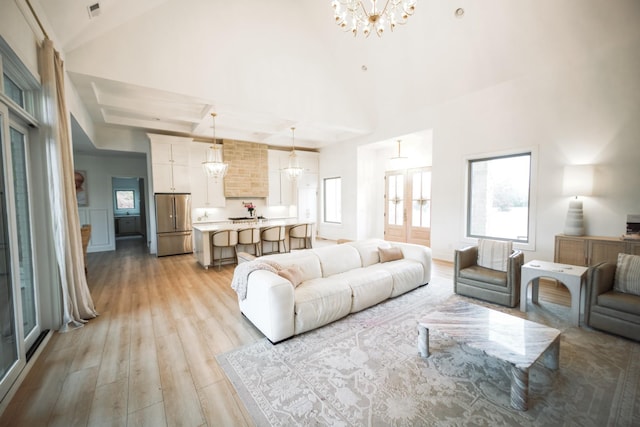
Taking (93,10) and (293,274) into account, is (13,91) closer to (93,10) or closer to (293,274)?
(93,10)

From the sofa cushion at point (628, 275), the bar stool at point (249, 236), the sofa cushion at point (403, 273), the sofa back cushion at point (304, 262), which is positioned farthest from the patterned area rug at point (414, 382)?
the bar stool at point (249, 236)

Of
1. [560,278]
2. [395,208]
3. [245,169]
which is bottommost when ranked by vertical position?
[560,278]

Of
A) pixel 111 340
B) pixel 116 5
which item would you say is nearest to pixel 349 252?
pixel 111 340

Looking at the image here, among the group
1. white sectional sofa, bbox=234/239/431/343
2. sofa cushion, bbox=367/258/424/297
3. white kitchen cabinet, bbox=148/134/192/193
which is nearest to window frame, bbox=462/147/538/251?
white sectional sofa, bbox=234/239/431/343

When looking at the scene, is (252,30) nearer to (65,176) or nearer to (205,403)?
(65,176)

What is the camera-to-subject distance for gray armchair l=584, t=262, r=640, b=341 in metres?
2.54

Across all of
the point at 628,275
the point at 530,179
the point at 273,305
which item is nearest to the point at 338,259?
the point at 273,305

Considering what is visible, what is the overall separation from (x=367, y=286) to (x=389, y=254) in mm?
1078

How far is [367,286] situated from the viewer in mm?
3342

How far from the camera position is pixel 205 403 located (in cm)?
189

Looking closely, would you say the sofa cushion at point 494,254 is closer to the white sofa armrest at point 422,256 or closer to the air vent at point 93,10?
the white sofa armrest at point 422,256

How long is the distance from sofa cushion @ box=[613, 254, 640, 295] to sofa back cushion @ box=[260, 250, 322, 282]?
337cm

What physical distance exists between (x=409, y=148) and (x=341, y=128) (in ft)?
6.86

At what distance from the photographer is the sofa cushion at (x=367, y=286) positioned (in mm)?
3234
